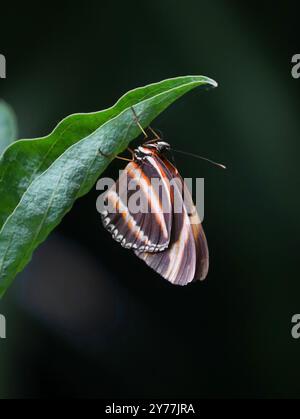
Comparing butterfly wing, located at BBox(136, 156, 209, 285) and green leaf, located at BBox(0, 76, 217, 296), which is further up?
green leaf, located at BBox(0, 76, 217, 296)

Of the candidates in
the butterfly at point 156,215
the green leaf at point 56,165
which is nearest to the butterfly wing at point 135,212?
the butterfly at point 156,215

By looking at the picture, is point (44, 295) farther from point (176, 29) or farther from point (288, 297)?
point (176, 29)

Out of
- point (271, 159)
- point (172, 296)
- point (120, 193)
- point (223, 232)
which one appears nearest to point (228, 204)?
point (223, 232)

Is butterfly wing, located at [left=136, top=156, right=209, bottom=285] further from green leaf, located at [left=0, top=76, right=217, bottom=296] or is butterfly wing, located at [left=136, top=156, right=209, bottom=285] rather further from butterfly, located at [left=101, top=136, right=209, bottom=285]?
green leaf, located at [left=0, top=76, right=217, bottom=296]

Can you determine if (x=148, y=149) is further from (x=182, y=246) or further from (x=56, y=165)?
(x=56, y=165)

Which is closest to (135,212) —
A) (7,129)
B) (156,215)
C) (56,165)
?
(156,215)

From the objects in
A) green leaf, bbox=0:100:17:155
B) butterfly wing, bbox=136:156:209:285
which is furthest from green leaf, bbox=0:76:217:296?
butterfly wing, bbox=136:156:209:285
